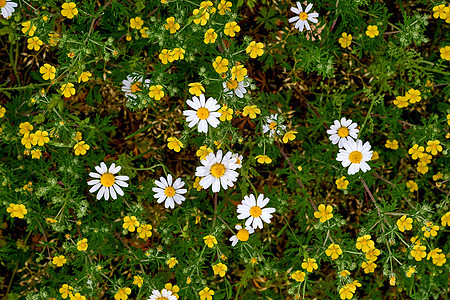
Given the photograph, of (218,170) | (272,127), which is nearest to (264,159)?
(272,127)

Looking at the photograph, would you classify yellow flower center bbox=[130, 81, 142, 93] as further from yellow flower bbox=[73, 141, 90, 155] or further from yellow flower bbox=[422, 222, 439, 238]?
yellow flower bbox=[422, 222, 439, 238]

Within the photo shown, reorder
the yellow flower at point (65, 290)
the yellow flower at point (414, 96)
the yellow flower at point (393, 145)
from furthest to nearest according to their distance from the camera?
the yellow flower at point (393, 145) → the yellow flower at point (414, 96) → the yellow flower at point (65, 290)

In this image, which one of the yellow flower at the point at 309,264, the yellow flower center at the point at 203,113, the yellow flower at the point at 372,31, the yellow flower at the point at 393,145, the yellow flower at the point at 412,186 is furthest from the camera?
the yellow flower at the point at 412,186

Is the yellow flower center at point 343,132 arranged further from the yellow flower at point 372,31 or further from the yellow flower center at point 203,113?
the yellow flower center at point 203,113

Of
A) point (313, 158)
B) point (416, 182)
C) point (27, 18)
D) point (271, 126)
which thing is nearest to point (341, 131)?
point (313, 158)

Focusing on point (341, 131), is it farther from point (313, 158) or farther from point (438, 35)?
point (438, 35)

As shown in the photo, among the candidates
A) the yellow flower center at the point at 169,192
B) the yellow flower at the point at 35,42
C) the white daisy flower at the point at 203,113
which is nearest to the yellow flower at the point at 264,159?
the white daisy flower at the point at 203,113

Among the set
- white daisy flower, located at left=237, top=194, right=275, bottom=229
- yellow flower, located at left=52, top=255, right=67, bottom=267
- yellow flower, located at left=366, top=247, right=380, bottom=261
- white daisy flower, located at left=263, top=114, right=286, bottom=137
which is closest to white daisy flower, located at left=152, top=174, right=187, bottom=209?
white daisy flower, located at left=237, top=194, right=275, bottom=229

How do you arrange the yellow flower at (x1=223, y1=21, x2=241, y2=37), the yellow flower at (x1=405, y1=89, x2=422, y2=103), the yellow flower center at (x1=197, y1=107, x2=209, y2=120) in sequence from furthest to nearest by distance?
the yellow flower at (x1=405, y1=89, x2=422, y2=103) → the yellow flower center at (x1=197, y1=107, x2=209, y2=120) → the yellow flower at (x1=223, y1=21, x2=241, y2=37)
